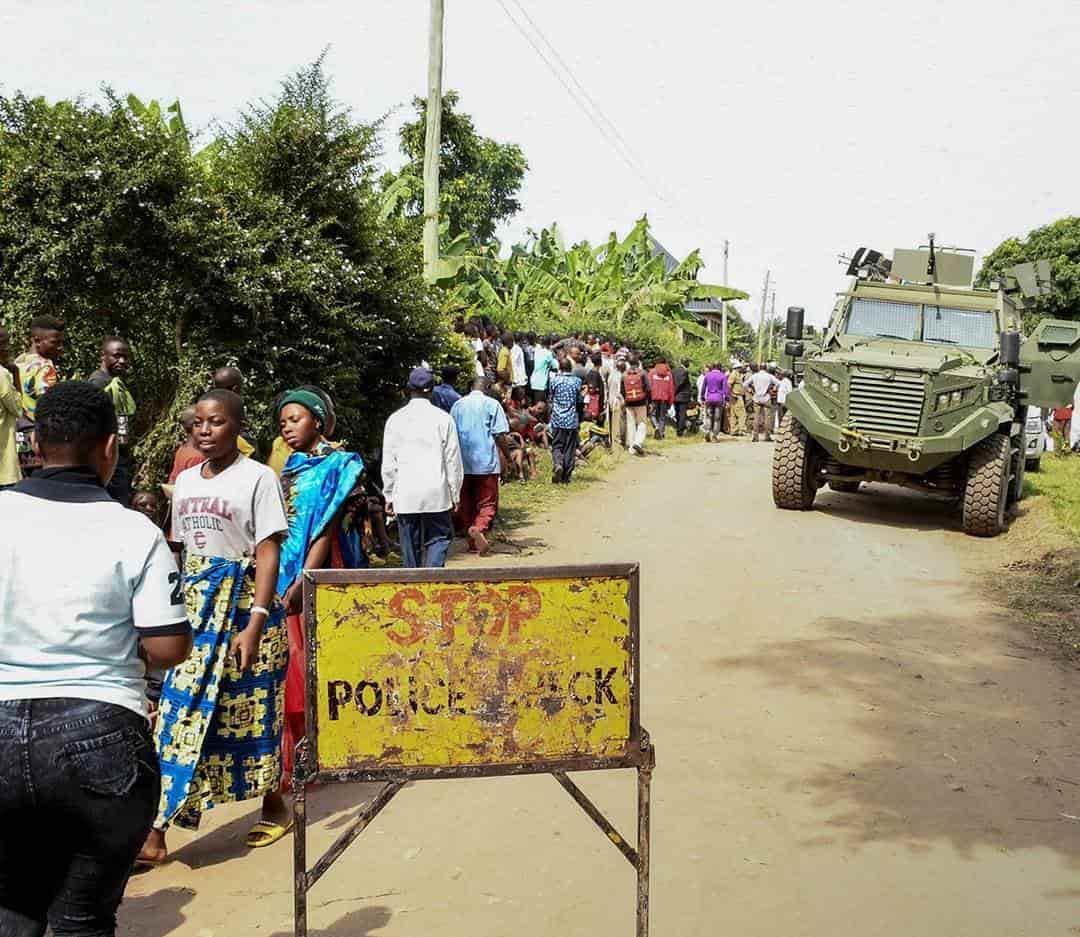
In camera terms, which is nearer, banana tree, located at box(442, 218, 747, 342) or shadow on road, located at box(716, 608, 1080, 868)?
shadow on road, located at box(716, 608, 1080, 868)

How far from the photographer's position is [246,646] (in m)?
4.01

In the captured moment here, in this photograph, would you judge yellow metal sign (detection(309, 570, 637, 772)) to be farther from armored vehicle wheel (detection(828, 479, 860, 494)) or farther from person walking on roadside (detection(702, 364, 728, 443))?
person walking on roadside (detection(702, 364, 728, 443))

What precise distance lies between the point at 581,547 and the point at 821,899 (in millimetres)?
6675

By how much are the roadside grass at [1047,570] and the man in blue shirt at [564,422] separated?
4.98 metres

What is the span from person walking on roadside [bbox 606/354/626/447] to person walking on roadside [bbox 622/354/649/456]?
0.35 feet

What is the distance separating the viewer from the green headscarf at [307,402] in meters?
4.89

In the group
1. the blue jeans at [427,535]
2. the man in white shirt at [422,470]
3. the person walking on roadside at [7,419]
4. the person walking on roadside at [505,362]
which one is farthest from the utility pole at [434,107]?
the person walking on roadside at [7,419]

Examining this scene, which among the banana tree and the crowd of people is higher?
the banana tree

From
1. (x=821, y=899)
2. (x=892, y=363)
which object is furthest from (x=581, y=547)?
(x=821, y=899)

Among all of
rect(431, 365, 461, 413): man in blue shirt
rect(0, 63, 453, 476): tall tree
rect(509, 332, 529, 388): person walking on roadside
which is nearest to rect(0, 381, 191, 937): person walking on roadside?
rect(0, 63, 453, 476): tall tree

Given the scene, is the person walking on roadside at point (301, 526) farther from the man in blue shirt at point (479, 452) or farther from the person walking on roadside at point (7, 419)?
the man in blue shirt at point (479, 452)

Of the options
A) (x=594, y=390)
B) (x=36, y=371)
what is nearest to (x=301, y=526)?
(x=36, y=371)

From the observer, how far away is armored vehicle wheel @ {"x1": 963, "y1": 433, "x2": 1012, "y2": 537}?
11.6m

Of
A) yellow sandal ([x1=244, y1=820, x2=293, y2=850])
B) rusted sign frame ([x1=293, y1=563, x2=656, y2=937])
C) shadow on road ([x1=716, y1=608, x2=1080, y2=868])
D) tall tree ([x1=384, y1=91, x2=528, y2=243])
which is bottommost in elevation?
yellow sandal ([x1=244, y1=820, x2=293, y2=850])
